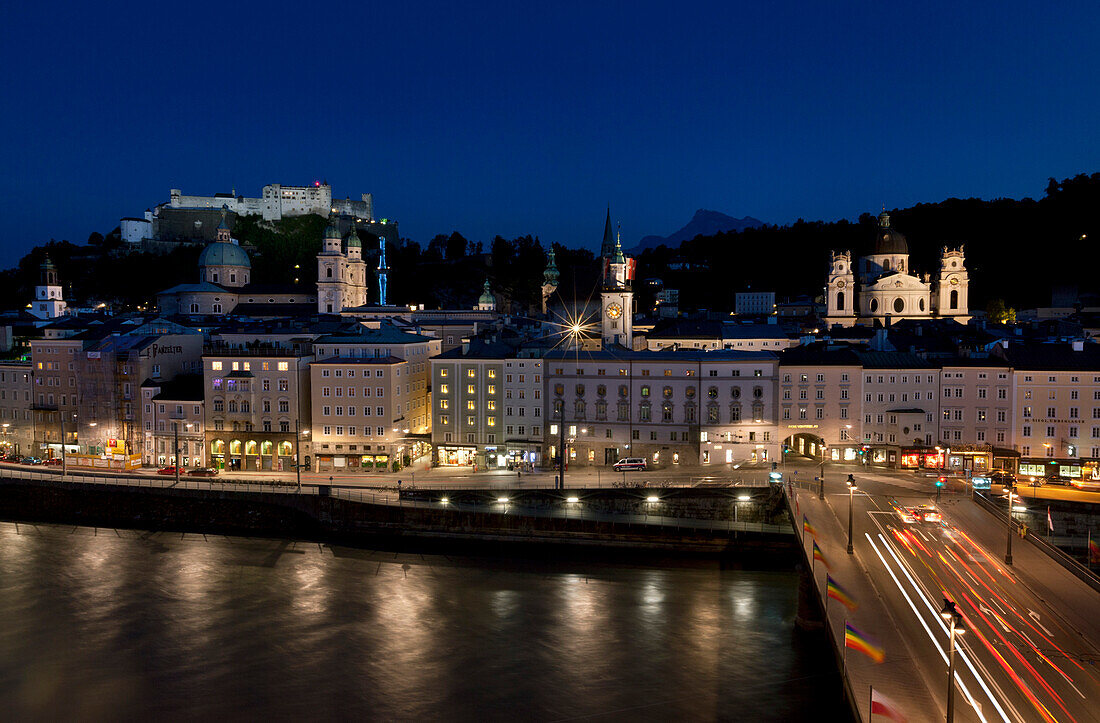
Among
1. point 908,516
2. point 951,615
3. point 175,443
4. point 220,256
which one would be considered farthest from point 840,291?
point 951,615

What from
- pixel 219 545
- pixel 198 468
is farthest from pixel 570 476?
pixel 198 468

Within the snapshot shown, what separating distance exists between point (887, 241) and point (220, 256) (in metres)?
65.2

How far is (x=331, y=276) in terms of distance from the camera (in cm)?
8281

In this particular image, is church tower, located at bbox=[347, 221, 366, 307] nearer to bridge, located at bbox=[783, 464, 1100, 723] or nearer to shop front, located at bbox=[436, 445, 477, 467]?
shop front, located at bbox=[436, 445, 477, 467]

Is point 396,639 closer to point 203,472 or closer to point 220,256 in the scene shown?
point 203,472

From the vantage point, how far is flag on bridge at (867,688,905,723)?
1711 cm

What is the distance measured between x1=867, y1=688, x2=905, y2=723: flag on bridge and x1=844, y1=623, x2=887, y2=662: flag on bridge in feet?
5.15

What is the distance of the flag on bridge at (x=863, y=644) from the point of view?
1953 cm

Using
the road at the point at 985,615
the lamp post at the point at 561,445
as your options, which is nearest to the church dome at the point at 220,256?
the lamp post at the point at 561,445

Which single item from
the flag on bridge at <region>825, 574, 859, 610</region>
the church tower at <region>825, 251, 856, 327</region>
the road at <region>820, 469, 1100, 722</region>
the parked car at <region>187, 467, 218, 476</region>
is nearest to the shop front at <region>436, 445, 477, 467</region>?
the parked car at <region>187, 467, 218, 476</region>

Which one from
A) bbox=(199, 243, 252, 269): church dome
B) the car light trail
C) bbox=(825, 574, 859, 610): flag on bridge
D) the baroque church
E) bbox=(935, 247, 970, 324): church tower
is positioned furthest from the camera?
bbox=(199, 243, 252, 269): church dome

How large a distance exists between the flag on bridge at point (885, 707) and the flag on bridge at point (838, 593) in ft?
14.1

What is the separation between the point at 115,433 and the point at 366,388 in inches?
606

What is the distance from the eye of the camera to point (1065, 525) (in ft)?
117
